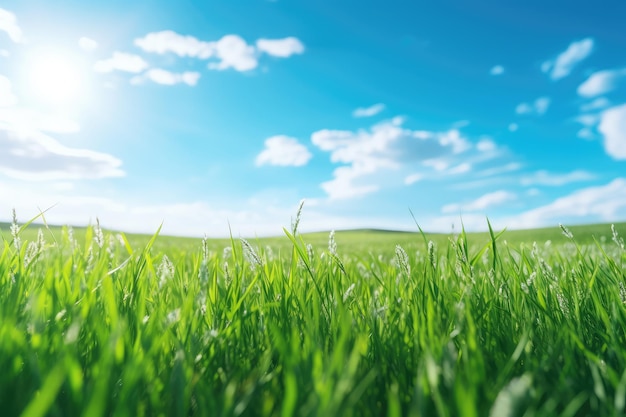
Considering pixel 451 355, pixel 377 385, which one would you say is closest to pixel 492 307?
pixel 377 385

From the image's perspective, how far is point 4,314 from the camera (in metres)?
1.75

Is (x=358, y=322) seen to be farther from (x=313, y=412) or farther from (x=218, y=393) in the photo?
(x=313, y=412)

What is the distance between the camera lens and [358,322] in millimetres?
2180

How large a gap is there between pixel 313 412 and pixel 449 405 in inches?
18.1

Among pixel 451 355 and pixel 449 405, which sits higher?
pixel 451 355

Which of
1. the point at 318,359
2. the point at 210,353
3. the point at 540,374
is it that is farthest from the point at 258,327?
the point at 540,374

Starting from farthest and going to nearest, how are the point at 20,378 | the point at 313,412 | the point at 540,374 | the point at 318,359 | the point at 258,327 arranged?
the point at 258,327
the point at 540,374
the point at 20,378
the point at 318,359
the point at 313,412

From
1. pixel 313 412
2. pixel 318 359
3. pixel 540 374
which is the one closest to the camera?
pixel 313 412

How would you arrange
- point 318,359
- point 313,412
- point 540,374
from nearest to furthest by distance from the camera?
point 313,412 → point 318,359 → point 540,374

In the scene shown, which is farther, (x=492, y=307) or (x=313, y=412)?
(x=492, y=307)

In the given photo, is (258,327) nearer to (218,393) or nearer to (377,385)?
(218,393)

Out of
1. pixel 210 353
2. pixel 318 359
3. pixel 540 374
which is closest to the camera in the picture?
pixel 318 359

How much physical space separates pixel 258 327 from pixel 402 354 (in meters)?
0.70

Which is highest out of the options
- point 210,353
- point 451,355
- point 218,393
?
point 451,355
